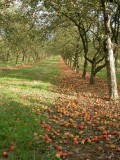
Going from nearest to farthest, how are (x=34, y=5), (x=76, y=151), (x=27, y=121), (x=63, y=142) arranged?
1. (x=76, y=151)
2. (x=63, y=142)
3. (x=27, y=121)
4. (x=34, y=5)

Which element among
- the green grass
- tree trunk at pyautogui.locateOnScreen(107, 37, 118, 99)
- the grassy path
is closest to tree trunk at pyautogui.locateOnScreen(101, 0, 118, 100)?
tree trunk at pyautogui.locateOnScreen(107, 37, 118, 99)

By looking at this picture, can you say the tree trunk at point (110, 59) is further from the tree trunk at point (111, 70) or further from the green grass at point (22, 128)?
the green grass at point (22, 128)

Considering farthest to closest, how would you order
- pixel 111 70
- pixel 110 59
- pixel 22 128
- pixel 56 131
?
1. pixel 111 70
2. pixel 110 59
3. pixel 56 131
4. pixel 22 128

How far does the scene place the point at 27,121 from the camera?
→ 10172 millimetres

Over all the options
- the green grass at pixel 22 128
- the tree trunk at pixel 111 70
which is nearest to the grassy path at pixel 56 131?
the green grass at pixel 22 128

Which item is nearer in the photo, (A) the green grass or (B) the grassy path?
(A) the green grass

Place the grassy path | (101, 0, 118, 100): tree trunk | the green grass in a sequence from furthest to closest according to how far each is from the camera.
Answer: (101, 0, 118, 100): tree trunk → the grassy path → the green grass

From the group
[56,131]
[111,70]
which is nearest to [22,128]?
[56,131]

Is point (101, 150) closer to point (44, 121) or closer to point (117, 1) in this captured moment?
point (44, 121)

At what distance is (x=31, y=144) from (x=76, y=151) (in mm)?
1348

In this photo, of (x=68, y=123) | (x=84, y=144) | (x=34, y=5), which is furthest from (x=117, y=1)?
(x=84, y=144)

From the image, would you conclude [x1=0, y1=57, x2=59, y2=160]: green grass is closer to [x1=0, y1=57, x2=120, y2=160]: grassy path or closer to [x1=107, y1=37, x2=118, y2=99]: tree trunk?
[x1=0, y1=57, x2=120, y2=160]: grassy path

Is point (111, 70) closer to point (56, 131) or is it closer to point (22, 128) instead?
point (56, 131)

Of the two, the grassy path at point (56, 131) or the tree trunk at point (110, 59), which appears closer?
the grassy path at point (56, 131)
